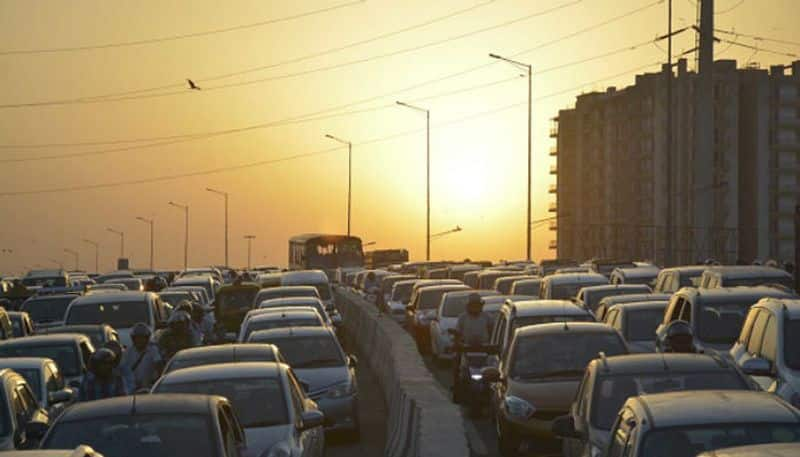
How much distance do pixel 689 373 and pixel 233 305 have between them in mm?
28209

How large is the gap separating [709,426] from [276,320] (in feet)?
55.1

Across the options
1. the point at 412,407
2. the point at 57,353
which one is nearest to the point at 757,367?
the point at 412,407

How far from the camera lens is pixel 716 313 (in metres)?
22.2

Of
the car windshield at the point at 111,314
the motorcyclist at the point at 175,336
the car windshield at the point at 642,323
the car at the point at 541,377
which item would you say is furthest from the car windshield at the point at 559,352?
the car windshield at the point at 111,314

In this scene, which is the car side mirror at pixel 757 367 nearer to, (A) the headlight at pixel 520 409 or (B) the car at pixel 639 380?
(A) the headlight at pixel 520 409

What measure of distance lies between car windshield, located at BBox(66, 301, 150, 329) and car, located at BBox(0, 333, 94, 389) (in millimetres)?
9411

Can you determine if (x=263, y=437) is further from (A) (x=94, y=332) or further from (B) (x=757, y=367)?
(A) (x=94, y=332)

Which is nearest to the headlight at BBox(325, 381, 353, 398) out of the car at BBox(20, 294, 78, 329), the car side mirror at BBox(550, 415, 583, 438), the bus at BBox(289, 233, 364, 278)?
the car side mirror at BBox(550, 415, 583, 438)

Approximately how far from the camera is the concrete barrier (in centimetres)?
1434

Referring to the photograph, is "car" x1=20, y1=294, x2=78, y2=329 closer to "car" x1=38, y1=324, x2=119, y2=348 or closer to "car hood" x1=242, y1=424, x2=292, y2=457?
"car" x1=38, y1=324, x2=119, y2=348

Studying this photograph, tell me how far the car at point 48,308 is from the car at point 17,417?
2350 centimetres

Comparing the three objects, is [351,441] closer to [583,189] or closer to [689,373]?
[689,373]

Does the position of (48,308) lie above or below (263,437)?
above

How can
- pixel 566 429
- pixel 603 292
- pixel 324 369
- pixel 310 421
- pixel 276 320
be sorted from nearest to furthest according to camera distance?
pixel 566 429
pixel 310 421
pixel 324 369
pixel 276 320
pixel 603 292
